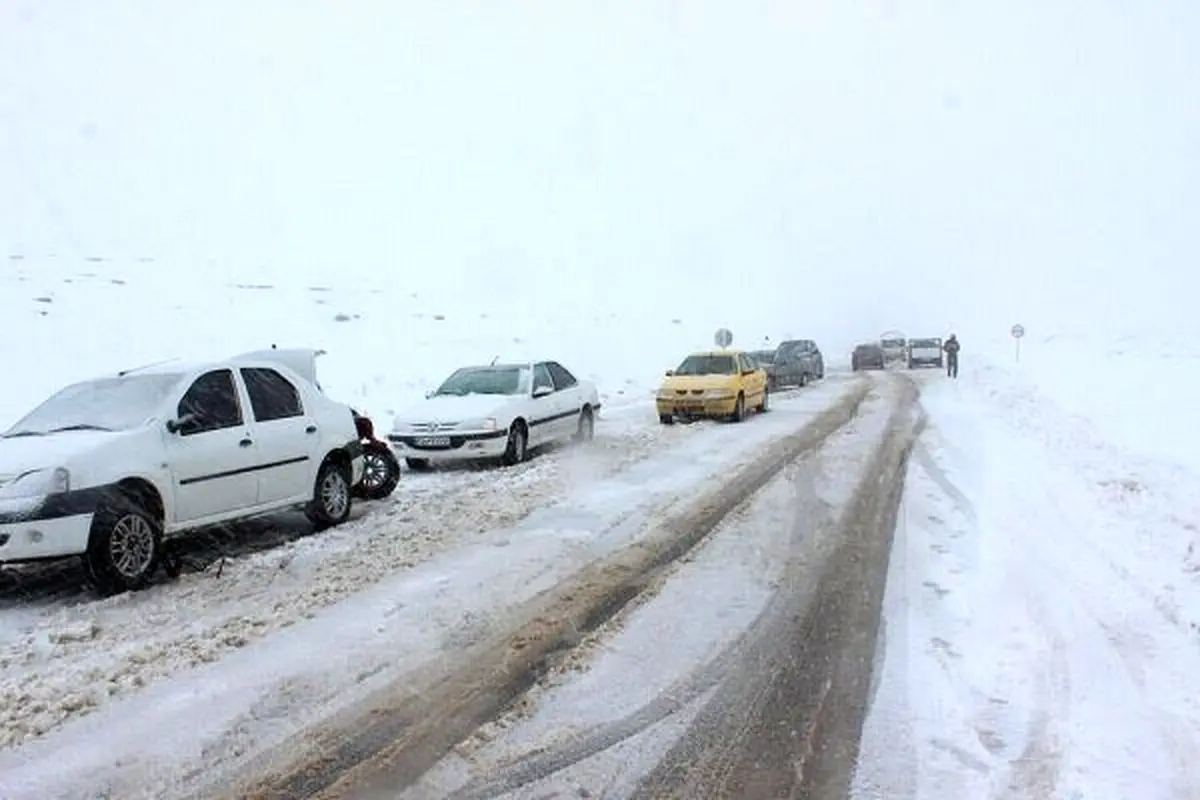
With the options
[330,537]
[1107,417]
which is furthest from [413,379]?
[330,537]

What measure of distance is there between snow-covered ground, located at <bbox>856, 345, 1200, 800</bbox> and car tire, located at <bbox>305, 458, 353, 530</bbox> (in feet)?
17.1

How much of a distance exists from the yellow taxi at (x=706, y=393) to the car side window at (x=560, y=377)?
352 centimetres

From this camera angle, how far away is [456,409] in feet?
45.2

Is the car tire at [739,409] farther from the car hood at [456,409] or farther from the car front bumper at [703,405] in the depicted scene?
the car hood at [456,409]

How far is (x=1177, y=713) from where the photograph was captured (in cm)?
453

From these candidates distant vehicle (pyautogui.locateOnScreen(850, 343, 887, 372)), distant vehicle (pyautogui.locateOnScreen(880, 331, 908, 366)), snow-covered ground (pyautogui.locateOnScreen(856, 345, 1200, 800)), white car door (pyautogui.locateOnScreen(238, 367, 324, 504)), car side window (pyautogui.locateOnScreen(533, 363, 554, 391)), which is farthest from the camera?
distant vehicle (pyautogui.locateOnScreen(880, 331, 908, 366))

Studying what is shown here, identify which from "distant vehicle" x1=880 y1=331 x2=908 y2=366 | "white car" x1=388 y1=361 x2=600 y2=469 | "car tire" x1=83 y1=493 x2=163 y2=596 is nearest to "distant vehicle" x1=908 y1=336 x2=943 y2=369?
"distant vehicle" x1=880 y1=331 x2=908 y2=366

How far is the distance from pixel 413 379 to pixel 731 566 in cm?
2213

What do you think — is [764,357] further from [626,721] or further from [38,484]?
[626,721]

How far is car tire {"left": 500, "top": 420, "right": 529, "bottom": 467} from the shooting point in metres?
13.6

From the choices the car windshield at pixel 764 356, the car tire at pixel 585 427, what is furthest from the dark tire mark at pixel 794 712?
the car windshield at pixel 764 356

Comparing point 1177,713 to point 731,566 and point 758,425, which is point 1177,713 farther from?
point 758,425

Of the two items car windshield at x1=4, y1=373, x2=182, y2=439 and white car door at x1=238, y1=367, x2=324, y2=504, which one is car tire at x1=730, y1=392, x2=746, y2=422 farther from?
car windshield at x1=4, y1=373, x2=182, y2=439

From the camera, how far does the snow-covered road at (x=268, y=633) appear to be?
170 inches
